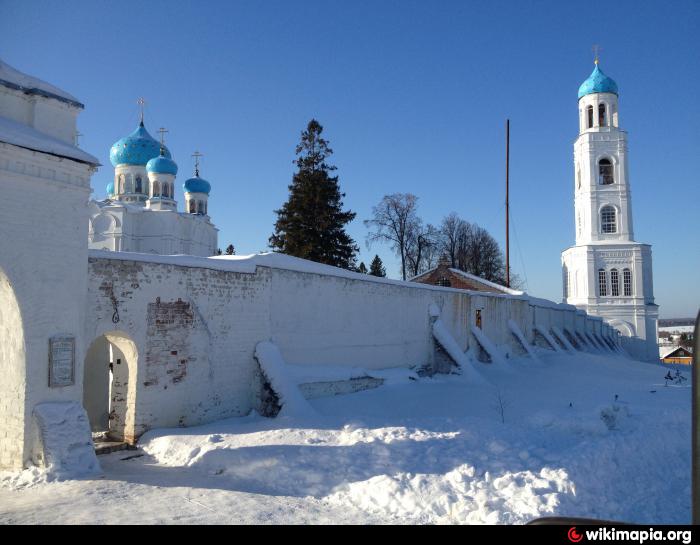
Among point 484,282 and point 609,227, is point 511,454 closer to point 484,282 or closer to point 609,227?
point 484,282

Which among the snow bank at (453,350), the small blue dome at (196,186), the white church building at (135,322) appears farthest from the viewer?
the small blue dome at (196,186)

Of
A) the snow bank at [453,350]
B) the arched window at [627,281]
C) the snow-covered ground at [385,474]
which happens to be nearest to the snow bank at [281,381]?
the snow-covered ground at [385,474]

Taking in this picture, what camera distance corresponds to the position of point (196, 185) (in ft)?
122

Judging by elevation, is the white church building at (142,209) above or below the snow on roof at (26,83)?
above

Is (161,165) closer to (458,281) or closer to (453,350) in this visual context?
(458,281)

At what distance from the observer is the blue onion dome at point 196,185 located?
1462 inches

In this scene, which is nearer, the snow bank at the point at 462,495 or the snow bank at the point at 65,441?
the snow bank at the point at 462,495

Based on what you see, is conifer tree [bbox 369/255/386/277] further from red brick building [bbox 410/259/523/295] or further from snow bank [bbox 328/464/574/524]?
snow bank [bbox 328/464/574/524]

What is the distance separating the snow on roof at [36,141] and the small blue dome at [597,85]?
41.2m

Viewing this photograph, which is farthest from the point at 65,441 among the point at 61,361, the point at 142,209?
the point at 142,209

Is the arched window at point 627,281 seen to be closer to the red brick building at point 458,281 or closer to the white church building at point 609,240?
the white church building at point 609,240

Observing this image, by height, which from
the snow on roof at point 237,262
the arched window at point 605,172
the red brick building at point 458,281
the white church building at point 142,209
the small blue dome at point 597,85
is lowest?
the snow on roof at point 237,262

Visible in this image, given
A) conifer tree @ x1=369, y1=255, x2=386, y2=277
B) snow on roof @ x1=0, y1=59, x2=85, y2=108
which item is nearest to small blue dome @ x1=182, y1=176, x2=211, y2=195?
conifer tree @ x1=369, y1=255, x2=386, y2=277

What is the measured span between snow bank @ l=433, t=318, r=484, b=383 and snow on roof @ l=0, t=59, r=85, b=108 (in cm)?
1240
